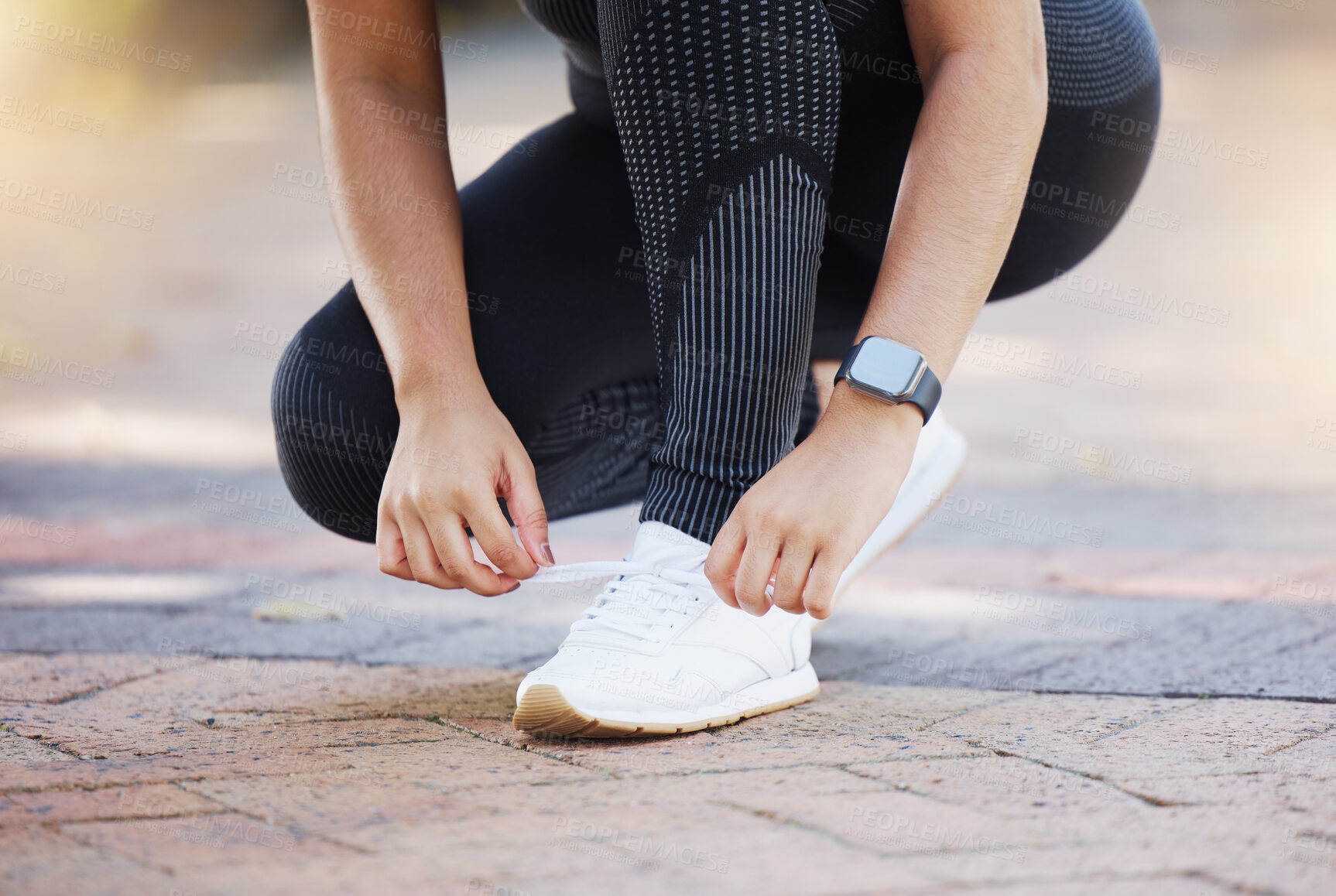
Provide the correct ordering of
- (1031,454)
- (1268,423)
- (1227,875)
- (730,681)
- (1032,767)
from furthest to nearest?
(1268,423), (1031,454), (730,681), (1032,767), (1227,875)

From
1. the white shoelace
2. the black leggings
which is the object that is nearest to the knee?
the black leggings

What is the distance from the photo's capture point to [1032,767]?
0.91m

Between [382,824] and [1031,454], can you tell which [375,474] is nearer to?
[382,824]

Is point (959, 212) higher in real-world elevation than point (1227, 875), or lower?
higher

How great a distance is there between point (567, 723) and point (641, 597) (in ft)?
0.44

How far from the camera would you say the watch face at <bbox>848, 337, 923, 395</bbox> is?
94 cm

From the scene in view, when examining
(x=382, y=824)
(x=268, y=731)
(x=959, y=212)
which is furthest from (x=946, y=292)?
(x=268, y=731)

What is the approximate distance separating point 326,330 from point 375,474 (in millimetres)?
186

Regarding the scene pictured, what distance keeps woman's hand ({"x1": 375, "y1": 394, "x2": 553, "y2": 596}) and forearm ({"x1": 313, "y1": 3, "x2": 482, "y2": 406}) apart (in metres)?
0.06

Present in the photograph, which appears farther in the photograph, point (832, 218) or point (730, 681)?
point (832, 218)
